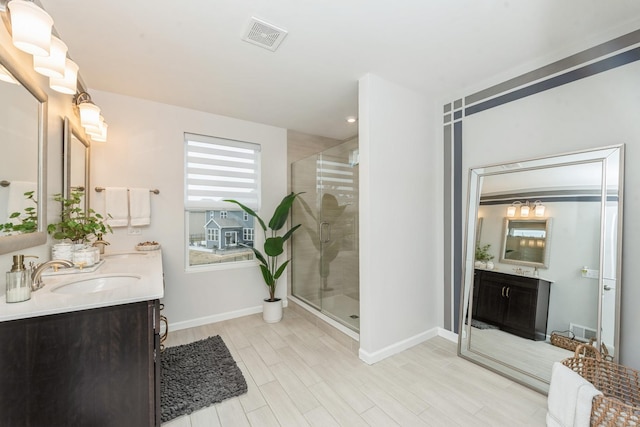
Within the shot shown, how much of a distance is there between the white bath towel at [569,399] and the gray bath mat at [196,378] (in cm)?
190

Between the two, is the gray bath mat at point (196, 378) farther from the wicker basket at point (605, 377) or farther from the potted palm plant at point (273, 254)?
the wicker basket at point (605, 377)

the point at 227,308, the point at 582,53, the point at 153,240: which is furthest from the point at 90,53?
the point at 582,53

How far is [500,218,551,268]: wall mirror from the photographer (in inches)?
80.4

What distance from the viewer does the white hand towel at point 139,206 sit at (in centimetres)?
267

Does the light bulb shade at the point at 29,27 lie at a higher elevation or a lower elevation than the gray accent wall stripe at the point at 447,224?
higher

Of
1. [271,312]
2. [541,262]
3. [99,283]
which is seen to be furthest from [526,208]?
[99,283]

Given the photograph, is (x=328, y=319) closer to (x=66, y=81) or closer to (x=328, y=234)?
(x=328, y=234)

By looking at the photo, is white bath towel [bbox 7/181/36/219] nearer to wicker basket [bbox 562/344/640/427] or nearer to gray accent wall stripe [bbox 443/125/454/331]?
wicker basket [bbox 562/344/640/427]

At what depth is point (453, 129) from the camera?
2.69 meters

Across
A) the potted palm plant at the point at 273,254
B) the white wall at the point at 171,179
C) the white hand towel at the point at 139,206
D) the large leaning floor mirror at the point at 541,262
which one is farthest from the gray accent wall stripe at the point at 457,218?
the white hand towel at the point at 139,206

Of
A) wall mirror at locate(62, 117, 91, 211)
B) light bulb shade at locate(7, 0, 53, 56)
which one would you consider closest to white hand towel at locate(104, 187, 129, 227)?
wall mirror at locate(62, 117, 91, 211)

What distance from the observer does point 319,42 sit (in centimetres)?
190

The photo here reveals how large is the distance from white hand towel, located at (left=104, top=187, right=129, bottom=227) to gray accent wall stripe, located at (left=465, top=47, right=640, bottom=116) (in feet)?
11.2

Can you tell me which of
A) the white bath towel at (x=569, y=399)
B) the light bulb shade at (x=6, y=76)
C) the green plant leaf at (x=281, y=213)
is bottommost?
the white bath towel at (x=569, y=399)
